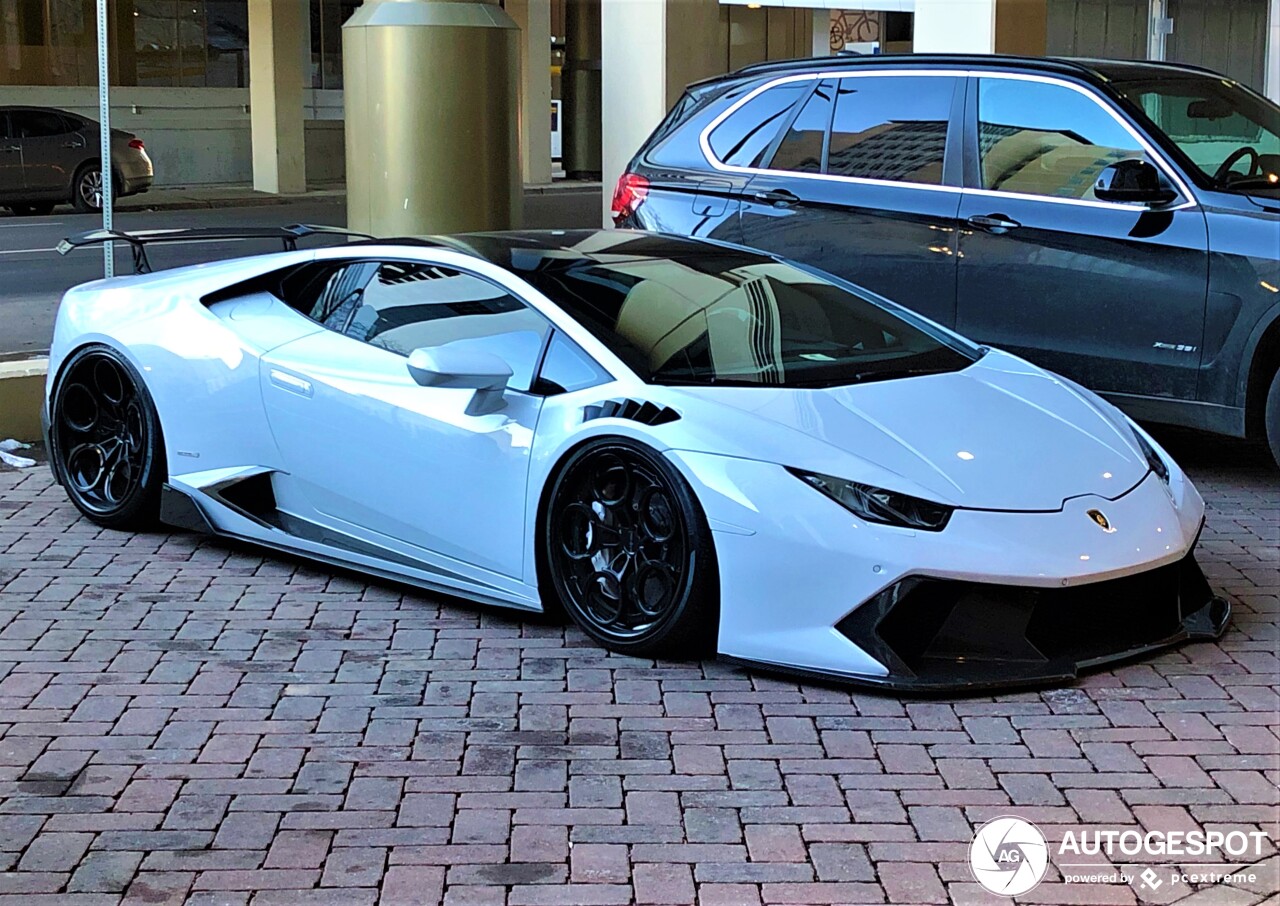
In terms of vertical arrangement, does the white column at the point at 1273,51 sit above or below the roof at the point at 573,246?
above

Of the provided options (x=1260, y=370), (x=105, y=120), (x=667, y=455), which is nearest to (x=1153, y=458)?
(x=667, y=455)

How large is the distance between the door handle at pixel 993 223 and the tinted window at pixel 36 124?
20.4 meters

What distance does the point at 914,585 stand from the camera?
4.32 meters

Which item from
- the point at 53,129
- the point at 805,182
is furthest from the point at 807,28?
the point at 805,182

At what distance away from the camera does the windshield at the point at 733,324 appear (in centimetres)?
497

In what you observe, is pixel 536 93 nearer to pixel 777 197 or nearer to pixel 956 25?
pixel 956 25

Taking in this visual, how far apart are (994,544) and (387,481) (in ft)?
6.74

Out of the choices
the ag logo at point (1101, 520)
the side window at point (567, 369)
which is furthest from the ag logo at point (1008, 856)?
the side window at point (567, 369)

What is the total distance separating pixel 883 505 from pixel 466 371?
4.49 ft

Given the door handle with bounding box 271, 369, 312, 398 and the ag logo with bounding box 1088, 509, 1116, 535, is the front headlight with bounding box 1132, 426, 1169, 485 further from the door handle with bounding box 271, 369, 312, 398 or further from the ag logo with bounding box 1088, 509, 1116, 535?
the door handle with bounding box 271, 369, 312, 398

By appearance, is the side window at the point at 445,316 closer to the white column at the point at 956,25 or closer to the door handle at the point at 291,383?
the door handle at the point at 291,383

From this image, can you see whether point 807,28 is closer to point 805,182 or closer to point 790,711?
point 805,182

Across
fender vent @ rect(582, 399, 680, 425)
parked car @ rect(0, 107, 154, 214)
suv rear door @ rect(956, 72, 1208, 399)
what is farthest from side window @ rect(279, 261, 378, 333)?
parked car @ rect(0, 107, 154, 214)

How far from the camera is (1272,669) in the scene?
4.75 meters
